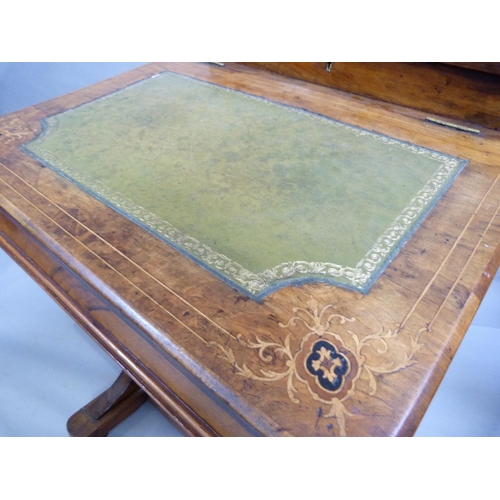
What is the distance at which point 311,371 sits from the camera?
0.69 m

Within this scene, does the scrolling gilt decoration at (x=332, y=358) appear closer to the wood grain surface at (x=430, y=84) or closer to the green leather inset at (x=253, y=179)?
the green leather inset at (x=253, y=179)

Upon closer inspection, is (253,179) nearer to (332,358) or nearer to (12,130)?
(332,358)

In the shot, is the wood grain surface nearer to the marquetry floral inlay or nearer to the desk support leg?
the marquetry floral inlay

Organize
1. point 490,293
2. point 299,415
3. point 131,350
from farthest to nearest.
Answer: point 490,293 → point 131,350 → point 299,415

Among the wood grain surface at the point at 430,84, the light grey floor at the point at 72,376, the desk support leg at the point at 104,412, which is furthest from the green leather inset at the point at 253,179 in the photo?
the light grey floor at the point at 72,376

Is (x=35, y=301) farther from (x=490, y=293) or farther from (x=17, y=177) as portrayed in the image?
(x=490, y=293)

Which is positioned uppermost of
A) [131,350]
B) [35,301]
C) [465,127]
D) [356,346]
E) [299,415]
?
[465,127]

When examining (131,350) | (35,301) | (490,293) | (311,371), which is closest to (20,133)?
(35,301)

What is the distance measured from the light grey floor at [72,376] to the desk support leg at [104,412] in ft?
0.19

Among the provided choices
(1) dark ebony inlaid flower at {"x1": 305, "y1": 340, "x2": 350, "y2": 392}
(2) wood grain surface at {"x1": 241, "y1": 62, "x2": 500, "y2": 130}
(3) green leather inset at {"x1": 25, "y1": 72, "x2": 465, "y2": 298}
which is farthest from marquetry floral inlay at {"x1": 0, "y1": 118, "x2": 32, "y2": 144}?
(1) dark ebony inlaid flower at {"x1": 305, "y1": 340, "x2": 350, "y2": 392}

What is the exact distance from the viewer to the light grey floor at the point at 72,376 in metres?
1.37

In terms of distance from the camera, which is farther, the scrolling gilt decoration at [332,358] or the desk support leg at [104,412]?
the desk support leg at [104,412]

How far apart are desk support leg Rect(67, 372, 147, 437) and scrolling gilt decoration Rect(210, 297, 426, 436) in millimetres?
757

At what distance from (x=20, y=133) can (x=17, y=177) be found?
0.28 meters
